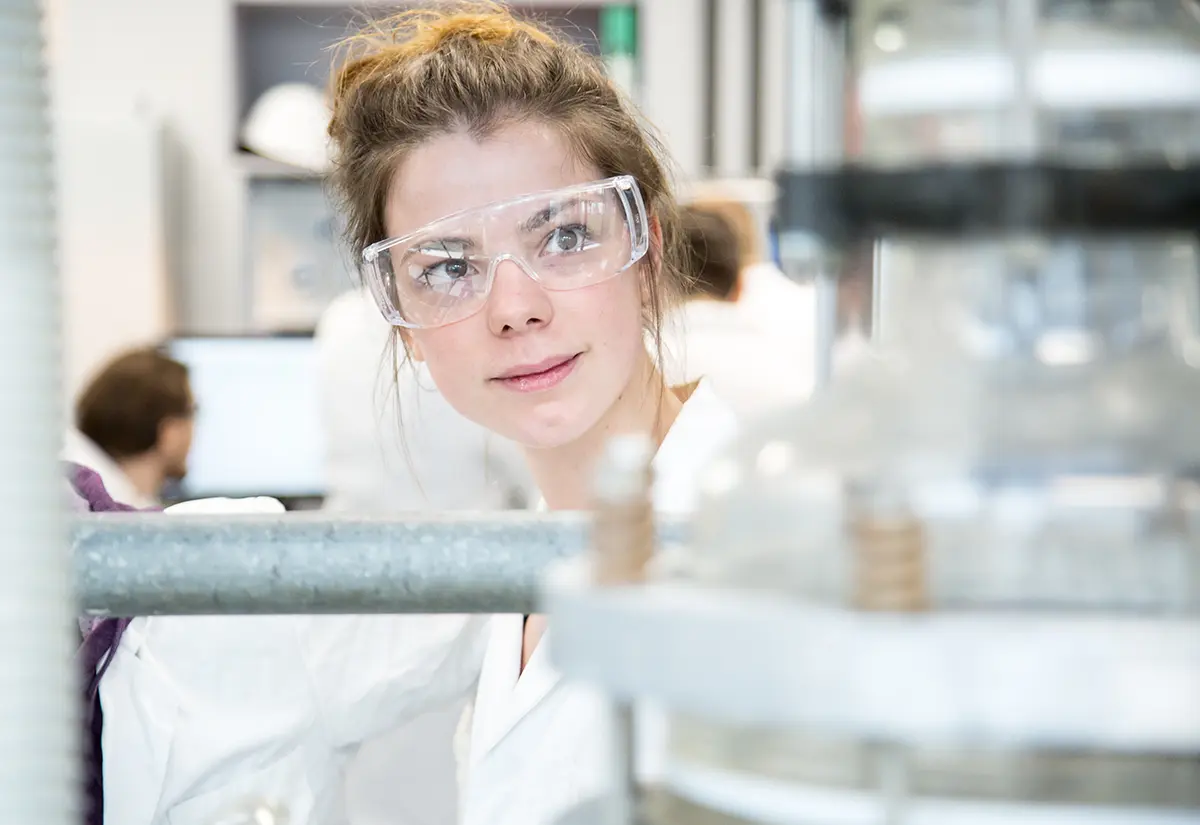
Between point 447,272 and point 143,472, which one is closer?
point 447,272

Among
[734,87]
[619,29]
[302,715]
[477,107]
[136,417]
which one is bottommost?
[136,417]

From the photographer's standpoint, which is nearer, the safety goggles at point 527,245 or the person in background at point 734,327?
the safety goggles at point 527,245

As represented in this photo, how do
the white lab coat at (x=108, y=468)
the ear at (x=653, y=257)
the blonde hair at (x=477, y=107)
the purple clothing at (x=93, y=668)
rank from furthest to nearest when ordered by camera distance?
the white lab coat at (x=108, y=468) < the ear at (x=653, y=257) < the blonde hair at (x=477, y=107) < the purple clothing at (x=93, y=668)

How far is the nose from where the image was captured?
1.27m

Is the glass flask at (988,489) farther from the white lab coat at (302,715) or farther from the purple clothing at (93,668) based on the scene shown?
the purple clothing at (93,668)

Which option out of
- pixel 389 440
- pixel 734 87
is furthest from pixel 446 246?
pixel 734 87

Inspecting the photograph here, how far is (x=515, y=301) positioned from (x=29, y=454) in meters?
0.96

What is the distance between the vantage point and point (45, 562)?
332mm

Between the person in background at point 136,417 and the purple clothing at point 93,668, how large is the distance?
257 cm

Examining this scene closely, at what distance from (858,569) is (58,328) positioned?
188 mm

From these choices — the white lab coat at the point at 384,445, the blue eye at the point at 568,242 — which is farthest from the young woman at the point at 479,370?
the white lab coat at the point at 384,445

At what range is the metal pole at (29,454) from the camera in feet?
1.06

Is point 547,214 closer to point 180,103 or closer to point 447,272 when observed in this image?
point 447,272

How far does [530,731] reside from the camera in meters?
1.07
